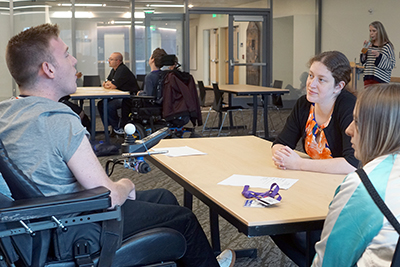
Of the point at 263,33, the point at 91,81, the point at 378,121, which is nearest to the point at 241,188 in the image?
the point at 378,121

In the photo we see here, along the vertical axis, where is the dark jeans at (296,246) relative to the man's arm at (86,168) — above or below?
below

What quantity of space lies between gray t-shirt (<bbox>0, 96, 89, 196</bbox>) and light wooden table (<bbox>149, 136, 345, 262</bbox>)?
1.73 feet

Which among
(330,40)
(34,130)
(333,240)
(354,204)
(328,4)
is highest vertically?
(328,4)

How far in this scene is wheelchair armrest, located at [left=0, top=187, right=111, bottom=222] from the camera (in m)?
1.32

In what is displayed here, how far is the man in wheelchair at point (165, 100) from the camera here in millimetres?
6277

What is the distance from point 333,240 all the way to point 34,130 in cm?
97

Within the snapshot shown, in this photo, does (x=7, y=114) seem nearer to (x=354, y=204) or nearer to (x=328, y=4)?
(x=354, y=204)

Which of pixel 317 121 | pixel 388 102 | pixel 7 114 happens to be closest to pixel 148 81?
pixel 317 121

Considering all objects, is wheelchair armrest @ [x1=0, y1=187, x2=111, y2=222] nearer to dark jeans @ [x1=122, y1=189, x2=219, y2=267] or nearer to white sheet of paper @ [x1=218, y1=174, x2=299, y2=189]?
dark jeans @ [x1=122, y1=189, x2=219, y2=267]

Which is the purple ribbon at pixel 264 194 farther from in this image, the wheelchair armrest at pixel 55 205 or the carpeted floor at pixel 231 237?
the carpeted floor at pixel 231 237

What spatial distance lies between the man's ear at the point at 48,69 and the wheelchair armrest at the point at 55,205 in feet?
1.55

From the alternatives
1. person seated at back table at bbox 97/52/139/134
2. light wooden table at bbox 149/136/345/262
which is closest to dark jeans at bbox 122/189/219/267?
light wooden table at bbox 149/136/345/262

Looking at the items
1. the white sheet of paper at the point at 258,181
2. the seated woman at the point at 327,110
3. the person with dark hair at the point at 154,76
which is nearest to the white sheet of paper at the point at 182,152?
the seated woman at the point at 327,110

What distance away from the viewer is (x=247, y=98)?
11.3m
